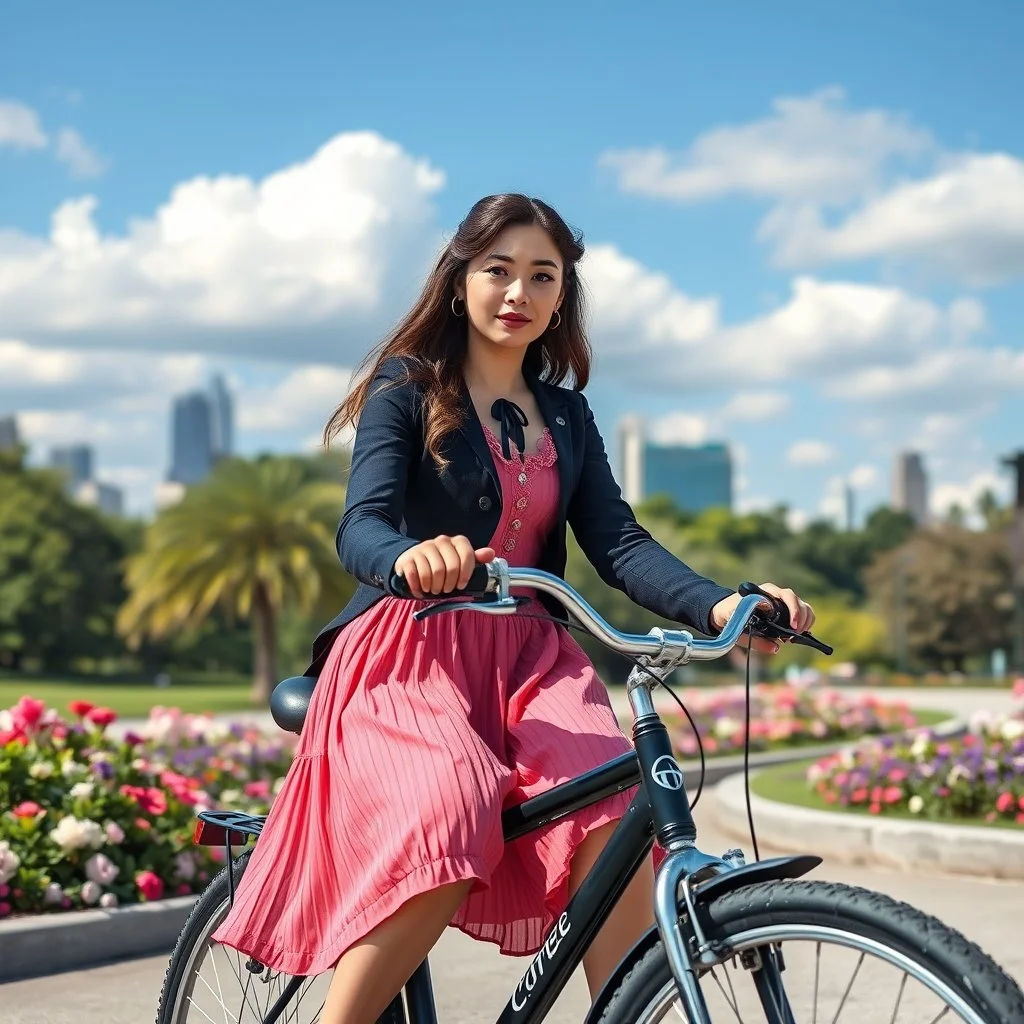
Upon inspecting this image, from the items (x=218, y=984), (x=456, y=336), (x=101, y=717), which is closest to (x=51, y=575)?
(x=101, y=717)

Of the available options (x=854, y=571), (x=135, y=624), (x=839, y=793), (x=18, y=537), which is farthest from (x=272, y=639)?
(x=854, y=571)

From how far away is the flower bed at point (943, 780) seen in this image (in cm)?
878

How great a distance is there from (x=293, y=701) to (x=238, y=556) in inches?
1135

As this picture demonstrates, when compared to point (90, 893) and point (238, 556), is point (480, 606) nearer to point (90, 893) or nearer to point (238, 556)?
point (90, 893)

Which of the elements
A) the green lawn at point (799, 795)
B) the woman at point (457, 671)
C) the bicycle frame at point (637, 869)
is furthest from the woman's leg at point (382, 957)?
the green lawn at point (799, 795)

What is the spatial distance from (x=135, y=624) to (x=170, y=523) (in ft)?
7.10

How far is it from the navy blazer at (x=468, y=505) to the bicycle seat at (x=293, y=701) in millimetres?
36

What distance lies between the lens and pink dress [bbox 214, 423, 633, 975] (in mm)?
2617

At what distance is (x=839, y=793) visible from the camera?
31.1ft

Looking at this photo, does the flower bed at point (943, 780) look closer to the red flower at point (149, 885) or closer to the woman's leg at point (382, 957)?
the red flower at point (149, 885)

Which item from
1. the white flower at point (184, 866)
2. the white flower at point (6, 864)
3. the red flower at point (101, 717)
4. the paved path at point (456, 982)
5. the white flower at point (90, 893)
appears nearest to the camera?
the paved path at point (456, 982)

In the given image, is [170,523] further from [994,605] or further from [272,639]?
[994,605]

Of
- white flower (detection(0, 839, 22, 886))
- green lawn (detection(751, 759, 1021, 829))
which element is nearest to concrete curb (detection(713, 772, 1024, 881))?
green lawn (detection(751, 759, 1021, 829))

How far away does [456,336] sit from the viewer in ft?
10.5
